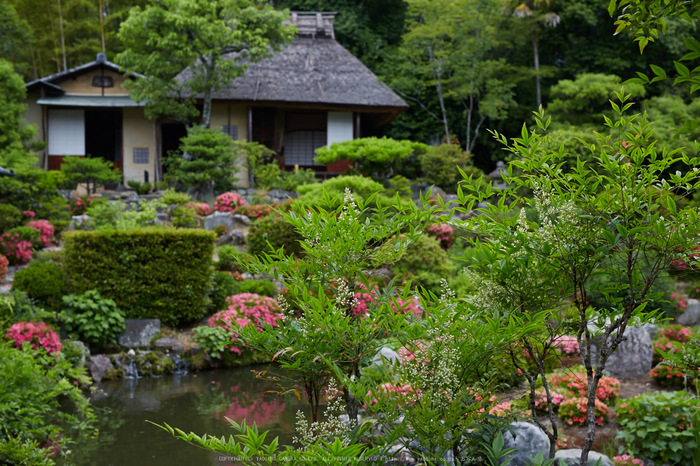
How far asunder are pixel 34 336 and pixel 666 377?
301 inches

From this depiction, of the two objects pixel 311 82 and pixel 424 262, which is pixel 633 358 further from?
pixel 311 82

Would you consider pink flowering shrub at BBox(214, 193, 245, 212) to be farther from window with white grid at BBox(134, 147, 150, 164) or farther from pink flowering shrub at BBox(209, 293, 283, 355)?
window with white grid at BBox(134, 147, 150, 164)

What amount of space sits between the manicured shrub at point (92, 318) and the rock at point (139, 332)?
139 millimetres

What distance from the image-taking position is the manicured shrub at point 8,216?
42.8 ft

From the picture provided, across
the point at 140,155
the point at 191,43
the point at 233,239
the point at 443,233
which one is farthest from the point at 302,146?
the point at 443,233

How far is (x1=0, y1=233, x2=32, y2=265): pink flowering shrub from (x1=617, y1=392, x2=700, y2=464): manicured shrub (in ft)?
38.2

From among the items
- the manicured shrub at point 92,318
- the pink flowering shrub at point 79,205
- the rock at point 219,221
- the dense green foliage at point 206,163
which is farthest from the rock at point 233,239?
the manicured shrub at point 92,318

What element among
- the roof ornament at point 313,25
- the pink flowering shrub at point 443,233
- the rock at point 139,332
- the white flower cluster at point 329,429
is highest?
the roof ornament at point 313,25

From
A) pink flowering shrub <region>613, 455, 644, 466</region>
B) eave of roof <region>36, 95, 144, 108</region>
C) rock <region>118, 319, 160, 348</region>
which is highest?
eave of roof <region>36, 95, 144, 108</region>

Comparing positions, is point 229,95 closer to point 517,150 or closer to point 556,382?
point 556,382

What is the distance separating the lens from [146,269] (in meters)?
9.63

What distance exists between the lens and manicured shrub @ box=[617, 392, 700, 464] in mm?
4453

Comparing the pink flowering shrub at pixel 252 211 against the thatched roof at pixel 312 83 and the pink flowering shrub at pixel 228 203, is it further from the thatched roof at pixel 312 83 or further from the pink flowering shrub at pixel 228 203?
the thatched roof at pixel 312 83

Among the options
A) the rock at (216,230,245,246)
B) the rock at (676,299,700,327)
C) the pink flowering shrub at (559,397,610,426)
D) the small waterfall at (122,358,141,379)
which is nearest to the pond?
the small waterfall at (122,358,141,379)
